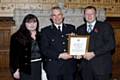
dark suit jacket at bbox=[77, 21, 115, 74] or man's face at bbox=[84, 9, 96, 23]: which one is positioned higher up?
man's face at bbox=[84, 9, 96, 23]

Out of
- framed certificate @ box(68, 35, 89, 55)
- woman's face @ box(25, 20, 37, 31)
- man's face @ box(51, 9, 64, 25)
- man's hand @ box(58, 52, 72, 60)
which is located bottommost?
man's hand @ box(58, 52, 72, 60)

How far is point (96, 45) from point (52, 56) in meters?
0.54

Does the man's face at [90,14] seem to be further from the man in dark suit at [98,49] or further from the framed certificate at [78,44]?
the framed certificate at [78,44]

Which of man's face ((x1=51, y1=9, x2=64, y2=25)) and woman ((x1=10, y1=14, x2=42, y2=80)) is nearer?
woman ((x1=10, y1=14, x2=42, y2=80))

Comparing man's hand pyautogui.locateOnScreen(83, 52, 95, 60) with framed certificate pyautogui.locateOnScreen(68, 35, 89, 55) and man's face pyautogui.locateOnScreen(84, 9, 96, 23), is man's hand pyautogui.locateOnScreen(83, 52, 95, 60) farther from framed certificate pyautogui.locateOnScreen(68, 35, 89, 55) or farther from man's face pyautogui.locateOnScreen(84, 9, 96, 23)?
man's face pyautogui.locateOnScreen(84, 9, 96, 23)

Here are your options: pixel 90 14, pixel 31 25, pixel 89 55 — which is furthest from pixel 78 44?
pixel 31 25

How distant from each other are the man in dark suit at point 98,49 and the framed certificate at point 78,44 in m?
0.07

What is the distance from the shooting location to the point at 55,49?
150 inches

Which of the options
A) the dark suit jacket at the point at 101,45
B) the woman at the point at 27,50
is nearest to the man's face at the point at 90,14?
the dark suit jacket at the point at 101,45

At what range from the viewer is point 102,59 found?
12.6 feet

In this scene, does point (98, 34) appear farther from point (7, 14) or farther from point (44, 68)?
point (7, 14)

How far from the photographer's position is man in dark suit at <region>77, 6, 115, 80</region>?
12.4 feet

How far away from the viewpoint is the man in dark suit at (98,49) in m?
3.77

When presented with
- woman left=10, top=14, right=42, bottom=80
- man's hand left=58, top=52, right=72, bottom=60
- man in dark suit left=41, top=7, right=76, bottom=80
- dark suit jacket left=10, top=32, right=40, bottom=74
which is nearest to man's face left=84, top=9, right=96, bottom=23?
man in dark suit left=41, top=7, right=76, bottom=80
